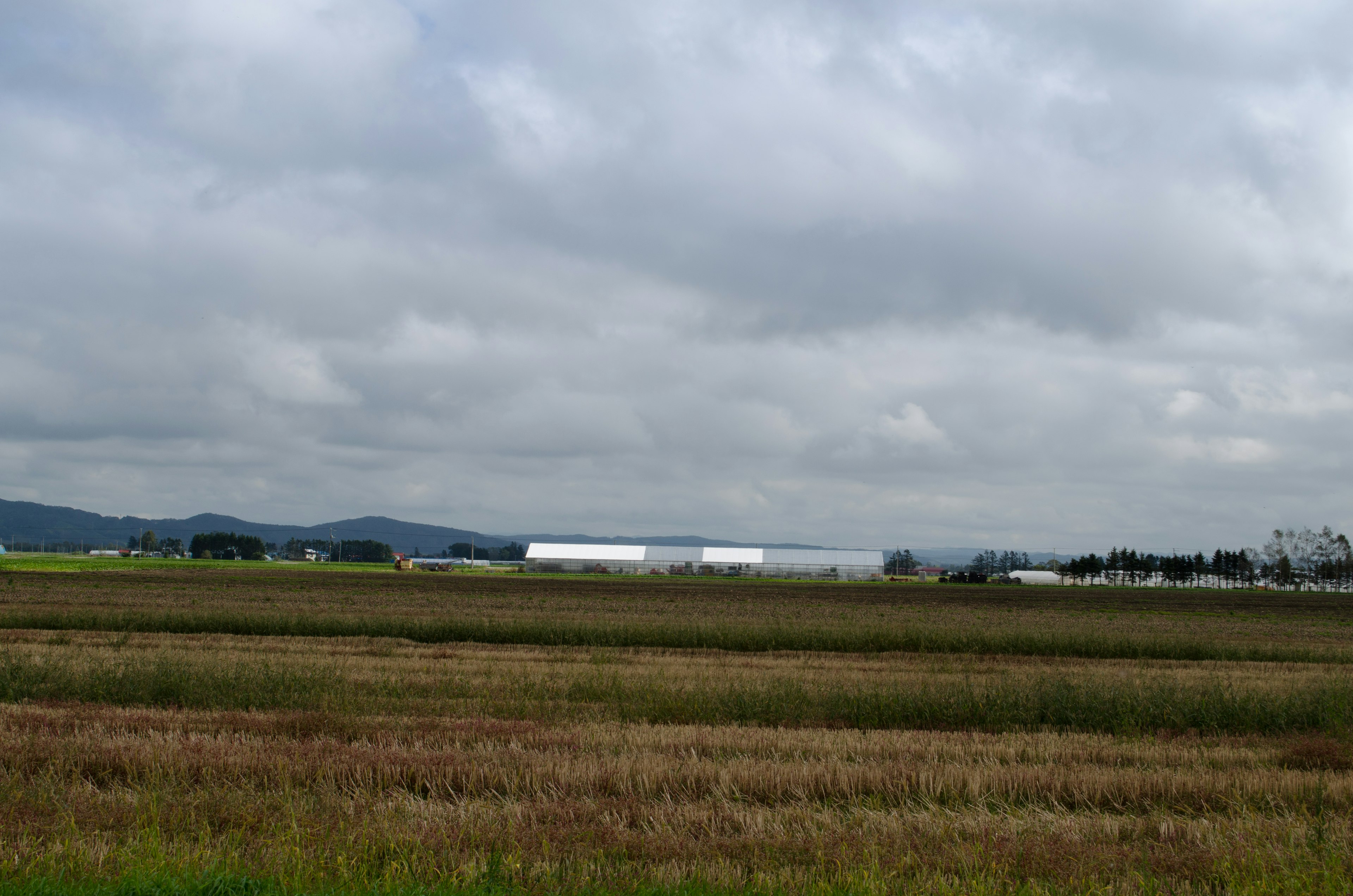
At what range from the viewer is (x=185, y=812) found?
855cm

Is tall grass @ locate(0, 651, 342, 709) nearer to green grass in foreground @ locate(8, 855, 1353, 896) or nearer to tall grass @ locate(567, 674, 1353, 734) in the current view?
tall grass @ locate(567, 674, 1353, 734)

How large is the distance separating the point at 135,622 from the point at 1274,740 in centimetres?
3004

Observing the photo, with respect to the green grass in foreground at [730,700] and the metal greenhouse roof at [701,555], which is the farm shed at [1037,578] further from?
the green grass in foreground at [730,700]

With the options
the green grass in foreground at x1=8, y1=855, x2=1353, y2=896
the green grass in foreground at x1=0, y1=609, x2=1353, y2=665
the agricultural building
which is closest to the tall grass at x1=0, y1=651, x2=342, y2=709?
the green grass in foreground at x1=8, y1=855, x2=1353, y2=896

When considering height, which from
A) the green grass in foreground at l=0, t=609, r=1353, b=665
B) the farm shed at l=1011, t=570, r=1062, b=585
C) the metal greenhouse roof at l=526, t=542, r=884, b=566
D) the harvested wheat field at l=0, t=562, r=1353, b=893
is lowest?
the farm shed at l=1011, t=570, r=1062, b=585

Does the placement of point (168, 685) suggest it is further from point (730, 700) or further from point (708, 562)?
point (708, 562)

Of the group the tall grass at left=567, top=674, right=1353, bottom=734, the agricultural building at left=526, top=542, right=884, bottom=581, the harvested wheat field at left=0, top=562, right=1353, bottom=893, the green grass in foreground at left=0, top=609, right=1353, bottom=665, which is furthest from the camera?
the agricultural building at left=526, top=542, right=884, bottom=581

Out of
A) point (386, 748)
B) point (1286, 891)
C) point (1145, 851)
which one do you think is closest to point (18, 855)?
point (386, 748)

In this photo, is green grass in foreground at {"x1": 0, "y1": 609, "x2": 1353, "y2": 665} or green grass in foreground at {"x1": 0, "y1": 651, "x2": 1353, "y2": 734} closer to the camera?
green grass in foreground at {"x1": 0, "y1": 651, "x2": 1353, "y2": 734}

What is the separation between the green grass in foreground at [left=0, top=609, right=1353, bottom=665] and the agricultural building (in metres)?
115

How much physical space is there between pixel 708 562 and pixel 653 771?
147 m

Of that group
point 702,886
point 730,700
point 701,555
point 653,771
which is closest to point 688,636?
point 730,700

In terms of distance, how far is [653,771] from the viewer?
1010 centimetres

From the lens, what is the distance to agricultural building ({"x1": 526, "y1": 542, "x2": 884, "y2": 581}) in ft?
497
